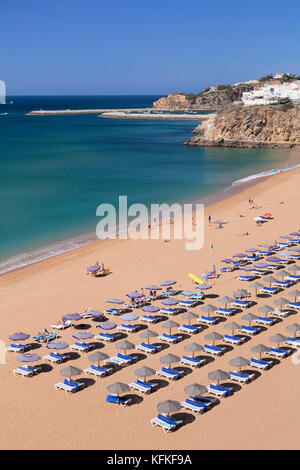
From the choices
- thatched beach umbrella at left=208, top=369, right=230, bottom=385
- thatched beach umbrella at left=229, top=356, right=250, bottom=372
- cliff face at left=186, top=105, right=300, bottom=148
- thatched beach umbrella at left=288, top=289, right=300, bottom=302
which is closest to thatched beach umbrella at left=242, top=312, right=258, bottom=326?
thatched beach umbrella at left=288, top=289, right=300, bottom=302

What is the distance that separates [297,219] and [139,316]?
18842 mm

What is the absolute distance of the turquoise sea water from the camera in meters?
35.7

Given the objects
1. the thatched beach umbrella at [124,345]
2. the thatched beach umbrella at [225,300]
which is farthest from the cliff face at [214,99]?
the thatched beach umbrella at [124,345]

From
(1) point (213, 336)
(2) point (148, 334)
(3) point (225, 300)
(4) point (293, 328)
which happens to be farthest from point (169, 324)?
(4) point (293, 328)

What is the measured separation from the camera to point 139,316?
68.0ft

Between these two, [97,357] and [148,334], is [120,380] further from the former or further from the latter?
[148,334]

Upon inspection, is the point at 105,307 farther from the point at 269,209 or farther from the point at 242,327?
the point at 269,209

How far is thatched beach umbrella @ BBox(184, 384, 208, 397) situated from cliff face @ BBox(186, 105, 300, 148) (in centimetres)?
7220

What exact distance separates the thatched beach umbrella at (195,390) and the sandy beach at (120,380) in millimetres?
559

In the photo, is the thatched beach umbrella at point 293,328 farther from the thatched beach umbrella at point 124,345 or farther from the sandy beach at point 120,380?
the thatched beach umbrella at point 124,345

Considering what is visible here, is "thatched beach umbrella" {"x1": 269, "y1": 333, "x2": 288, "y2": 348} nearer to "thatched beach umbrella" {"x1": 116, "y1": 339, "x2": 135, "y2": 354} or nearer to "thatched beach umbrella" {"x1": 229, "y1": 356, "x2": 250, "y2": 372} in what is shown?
"thatched beach umbrella" {"x1": 229, "y1": 356, "x2": 250, "y2": 372}

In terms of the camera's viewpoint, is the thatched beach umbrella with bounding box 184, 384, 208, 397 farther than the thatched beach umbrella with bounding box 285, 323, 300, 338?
No

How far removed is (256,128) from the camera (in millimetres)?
85375

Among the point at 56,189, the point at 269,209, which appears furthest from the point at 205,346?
the point at 56,189
